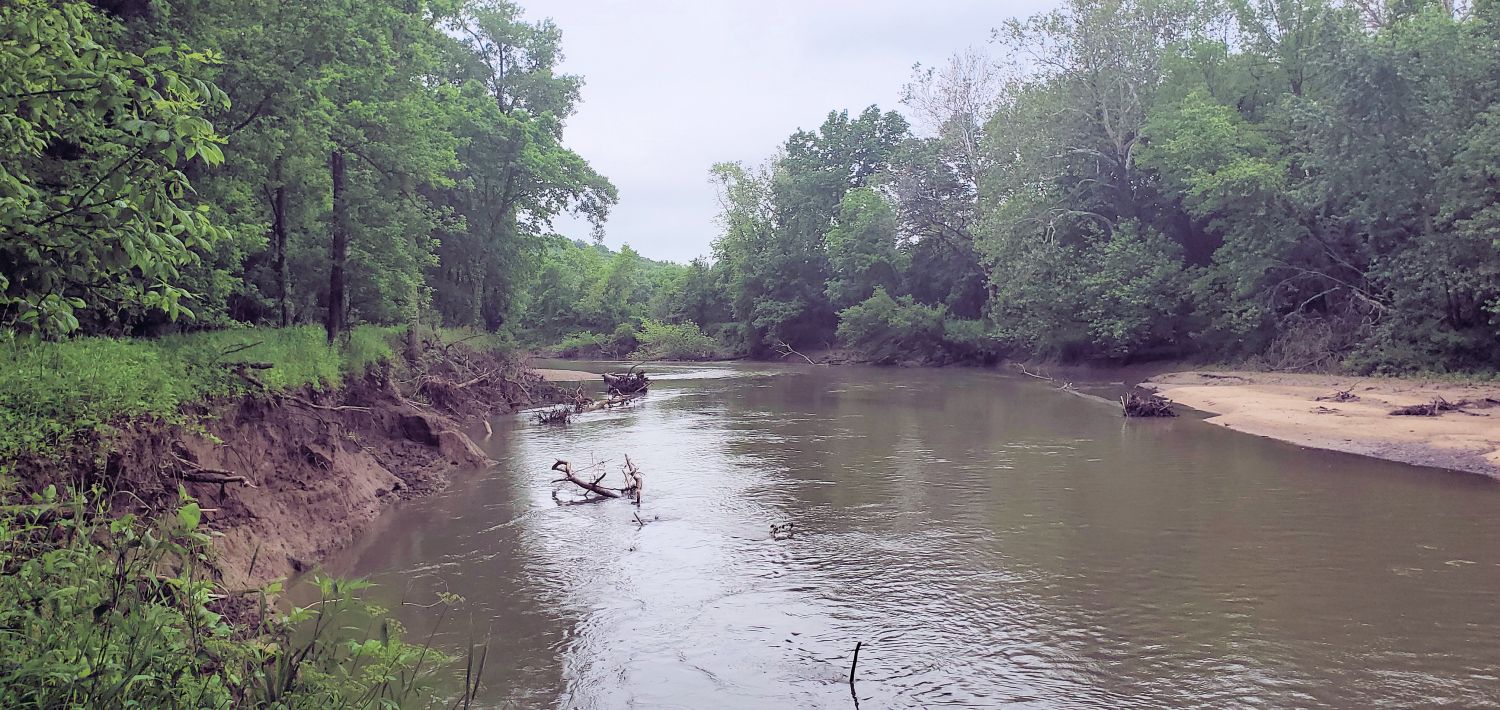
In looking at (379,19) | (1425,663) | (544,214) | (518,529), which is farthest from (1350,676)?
(544,214)

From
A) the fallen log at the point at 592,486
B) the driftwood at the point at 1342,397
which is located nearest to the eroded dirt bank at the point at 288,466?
the fallen log at the point at 592,486

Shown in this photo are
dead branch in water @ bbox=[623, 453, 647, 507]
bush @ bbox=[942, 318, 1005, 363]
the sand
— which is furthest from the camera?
bush @ bbox=[942, 318, 1005, 363]

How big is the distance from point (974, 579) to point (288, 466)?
9.22 m

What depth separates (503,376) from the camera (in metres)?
29.0

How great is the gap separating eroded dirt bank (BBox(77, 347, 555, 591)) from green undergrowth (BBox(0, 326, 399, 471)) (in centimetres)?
27

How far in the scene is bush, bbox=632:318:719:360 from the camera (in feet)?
208

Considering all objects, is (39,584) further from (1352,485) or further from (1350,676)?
(1352,485)

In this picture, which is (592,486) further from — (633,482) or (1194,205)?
(1194,205)

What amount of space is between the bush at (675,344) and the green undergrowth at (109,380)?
4930cm

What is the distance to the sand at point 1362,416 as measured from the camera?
16.1 meters

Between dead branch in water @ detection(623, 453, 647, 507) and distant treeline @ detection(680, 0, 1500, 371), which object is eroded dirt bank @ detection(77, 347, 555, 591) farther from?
distant treeline @ detection(680, 0, 1500, 371)

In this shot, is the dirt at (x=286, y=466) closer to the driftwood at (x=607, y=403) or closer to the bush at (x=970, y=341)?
the driftwood at (x=607, y=403)

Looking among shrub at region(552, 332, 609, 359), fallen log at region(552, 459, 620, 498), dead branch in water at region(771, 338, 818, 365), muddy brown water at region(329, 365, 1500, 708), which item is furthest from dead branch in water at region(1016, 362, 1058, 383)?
shrub at region(552, 332, 609, 359)

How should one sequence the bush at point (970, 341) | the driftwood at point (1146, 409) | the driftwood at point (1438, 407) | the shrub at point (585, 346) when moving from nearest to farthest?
the driftwood at point (1438, 407) < the driftwood at point (1146, 409) < the bush at point (970, 341) < the shrub at point (585, 346)
